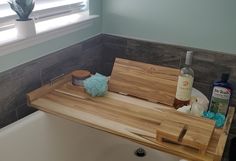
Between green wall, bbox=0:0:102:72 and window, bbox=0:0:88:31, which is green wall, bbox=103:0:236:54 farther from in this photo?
window, bbox=0:0:88:31

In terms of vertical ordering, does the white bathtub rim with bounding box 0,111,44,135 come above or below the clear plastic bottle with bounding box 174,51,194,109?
below

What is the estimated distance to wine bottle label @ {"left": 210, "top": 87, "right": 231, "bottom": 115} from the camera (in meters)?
1.27

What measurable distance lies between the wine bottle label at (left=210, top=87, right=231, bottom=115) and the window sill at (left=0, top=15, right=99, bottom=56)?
2.76ft

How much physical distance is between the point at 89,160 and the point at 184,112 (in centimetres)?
69

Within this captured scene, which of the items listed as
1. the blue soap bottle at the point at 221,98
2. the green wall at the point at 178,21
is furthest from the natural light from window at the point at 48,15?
the blue soap bottle at the point at 221,98

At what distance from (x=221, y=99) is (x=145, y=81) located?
375mm

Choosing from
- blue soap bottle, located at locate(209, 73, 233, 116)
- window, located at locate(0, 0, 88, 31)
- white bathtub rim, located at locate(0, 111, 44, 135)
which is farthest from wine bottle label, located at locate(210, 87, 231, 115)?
window, located at locate(0, 0, 88, 31)

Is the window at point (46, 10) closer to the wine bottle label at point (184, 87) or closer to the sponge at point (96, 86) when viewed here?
the sponge at point (96, 86)

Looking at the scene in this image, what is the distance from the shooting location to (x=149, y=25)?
168 centimetres

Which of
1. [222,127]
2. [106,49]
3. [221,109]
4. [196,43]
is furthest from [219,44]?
[106,49]

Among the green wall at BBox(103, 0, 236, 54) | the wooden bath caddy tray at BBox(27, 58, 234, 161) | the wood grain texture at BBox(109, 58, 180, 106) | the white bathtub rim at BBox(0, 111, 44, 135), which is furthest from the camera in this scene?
the green wall at BBox(103, 0, 236, 54)

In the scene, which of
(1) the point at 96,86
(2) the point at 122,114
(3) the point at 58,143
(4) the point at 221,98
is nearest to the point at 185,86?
(4) the point at 221,98

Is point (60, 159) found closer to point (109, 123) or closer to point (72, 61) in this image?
point (109, 123)

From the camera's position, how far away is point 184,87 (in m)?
1.23
